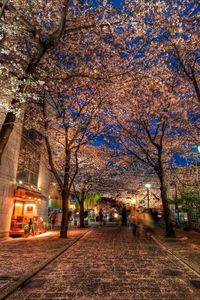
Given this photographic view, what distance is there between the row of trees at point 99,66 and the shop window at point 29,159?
2221mm

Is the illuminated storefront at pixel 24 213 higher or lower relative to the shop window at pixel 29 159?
lower

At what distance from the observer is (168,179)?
110ft

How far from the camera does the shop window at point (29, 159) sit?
19.0 m

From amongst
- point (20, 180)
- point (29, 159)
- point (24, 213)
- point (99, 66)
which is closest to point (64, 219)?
point (24, 213)

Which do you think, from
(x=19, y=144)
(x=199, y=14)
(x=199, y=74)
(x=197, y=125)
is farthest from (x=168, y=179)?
(x=199, y=14)

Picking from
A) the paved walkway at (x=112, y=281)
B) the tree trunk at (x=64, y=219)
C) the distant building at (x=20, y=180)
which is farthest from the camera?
the tree trunk at (x=64, y=219)

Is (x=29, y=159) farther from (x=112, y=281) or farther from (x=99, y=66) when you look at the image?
(x=112, y=281)

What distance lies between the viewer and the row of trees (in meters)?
7.91

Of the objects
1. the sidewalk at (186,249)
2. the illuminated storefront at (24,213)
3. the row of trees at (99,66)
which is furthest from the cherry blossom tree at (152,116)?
the illuminated storefront at (24,213)

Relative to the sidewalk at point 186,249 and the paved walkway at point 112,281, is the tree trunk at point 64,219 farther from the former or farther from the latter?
the paved walkway at point 112,281

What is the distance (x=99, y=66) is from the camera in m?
13.4

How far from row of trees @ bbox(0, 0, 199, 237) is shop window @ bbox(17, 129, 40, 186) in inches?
87.5

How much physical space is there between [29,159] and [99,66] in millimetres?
11453

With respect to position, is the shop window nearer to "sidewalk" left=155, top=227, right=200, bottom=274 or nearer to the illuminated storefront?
the illuminated storefront
